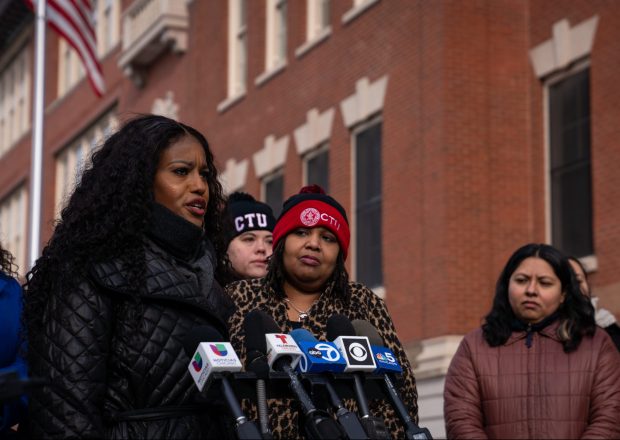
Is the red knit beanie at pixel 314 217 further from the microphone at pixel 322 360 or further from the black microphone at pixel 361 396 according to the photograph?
the microphone at pixel 322 360

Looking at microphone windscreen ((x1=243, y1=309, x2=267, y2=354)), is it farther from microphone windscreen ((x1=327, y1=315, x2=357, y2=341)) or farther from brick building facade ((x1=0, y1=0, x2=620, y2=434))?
brick building facade ((x1=0, y1=0, x2=620, y2=434))

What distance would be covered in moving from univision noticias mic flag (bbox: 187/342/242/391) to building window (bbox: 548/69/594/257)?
11.7m

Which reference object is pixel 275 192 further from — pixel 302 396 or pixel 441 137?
pixel 302 396

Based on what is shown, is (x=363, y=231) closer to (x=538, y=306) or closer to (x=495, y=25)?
(x=495, y=25)

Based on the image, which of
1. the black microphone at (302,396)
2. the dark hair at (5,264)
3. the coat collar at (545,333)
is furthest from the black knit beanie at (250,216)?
the black microphone at (302,396)

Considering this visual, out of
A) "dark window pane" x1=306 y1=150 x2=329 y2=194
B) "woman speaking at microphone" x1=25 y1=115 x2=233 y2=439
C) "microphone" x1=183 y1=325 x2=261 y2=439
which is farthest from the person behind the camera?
"dark window pane" x1=306 y1=150 x2=329 y2=194

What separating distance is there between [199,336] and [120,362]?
35 cm

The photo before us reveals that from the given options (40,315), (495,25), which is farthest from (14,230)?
(40,315)

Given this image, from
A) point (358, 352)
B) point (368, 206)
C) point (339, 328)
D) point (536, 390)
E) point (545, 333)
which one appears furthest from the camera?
point (368, 206)

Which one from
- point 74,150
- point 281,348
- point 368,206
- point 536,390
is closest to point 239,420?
point 281,348

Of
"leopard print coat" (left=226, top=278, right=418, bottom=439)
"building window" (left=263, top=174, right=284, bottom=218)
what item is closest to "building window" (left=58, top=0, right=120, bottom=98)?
"building window" (left=263, top=174, right=284, bottom=218)

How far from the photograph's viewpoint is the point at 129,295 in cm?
520

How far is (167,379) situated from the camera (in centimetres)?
514

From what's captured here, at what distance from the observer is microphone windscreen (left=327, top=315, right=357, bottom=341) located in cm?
511
